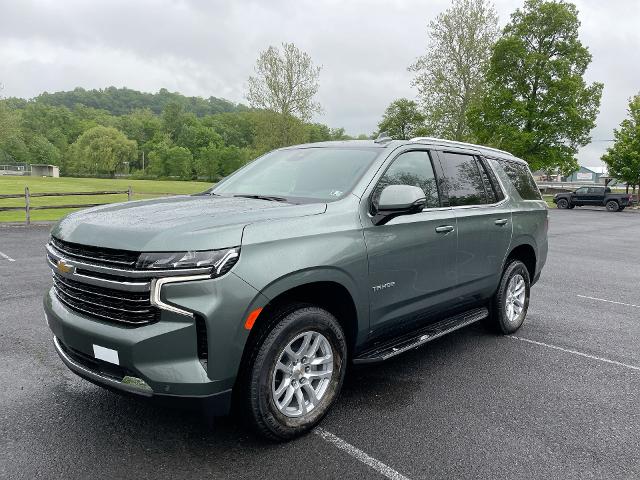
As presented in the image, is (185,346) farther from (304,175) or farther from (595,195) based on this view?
(595,195)

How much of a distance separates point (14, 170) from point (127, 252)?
351 ft

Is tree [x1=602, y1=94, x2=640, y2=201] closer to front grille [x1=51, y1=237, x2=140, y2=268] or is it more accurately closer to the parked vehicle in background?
the parked vehicle in background

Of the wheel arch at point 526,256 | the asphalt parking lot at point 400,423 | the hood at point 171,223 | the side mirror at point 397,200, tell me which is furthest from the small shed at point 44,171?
the side mirror at point 397,200

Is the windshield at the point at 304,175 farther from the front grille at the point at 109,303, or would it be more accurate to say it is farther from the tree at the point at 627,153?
the tree at the point at 627,153

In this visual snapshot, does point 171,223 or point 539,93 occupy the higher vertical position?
point 539,93

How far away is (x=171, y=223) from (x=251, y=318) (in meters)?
0.68

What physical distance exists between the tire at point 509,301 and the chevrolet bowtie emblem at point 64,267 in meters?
3.86

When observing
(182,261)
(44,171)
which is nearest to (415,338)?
(182,261)

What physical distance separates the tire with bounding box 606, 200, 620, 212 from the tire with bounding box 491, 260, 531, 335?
32.2 meters

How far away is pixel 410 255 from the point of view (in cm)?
360

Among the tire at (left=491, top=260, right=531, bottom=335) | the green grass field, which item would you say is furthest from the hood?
the green grass field

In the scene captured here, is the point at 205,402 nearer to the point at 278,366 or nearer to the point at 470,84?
the point at 278,366

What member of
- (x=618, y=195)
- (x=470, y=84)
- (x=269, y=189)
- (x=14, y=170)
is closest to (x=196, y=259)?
(x=269, y=189)

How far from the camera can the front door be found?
3.38 metres
